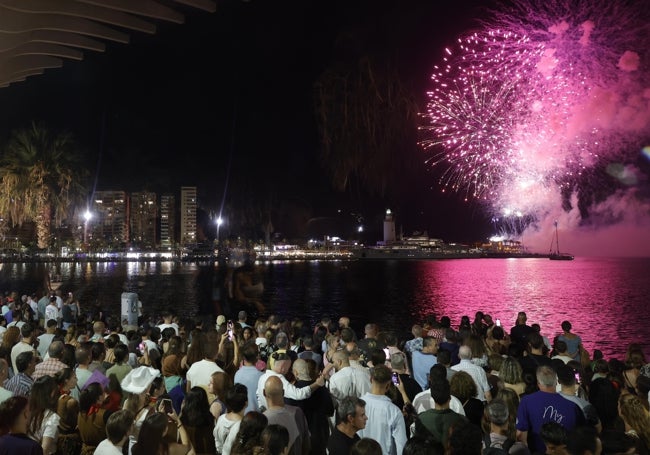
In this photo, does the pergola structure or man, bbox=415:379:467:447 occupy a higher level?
the pergola structure

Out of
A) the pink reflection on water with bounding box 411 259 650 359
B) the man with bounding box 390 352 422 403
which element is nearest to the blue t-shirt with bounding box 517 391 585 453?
the man with bounding box 390 352 422 403

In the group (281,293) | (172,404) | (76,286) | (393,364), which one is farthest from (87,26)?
(76,286)

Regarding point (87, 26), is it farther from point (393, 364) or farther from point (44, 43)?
point (393, 364)

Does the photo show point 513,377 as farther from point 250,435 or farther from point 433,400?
point 250,435

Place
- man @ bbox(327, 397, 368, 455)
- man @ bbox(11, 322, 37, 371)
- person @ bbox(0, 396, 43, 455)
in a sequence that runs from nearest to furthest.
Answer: person @ bbox(0, 396, 43, 455) → man @ bbox(327, 397, 368, 455) → man @ bbox(11, 322, 37, 371)

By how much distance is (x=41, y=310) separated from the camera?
51.5ft

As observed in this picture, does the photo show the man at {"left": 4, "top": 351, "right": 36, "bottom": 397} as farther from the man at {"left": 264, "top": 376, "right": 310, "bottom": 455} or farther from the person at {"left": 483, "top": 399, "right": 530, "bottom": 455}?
the person at {"left": 483, "top": 399, "right": 530, "bottom": 455}

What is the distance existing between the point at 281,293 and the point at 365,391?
37729 millimetres

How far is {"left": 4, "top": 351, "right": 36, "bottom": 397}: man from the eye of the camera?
19.7 ft

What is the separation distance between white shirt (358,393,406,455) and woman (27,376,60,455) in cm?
299

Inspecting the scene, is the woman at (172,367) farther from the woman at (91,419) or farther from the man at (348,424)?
the man at (348,424)

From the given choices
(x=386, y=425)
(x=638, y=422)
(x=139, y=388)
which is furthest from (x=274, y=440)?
(x=638, y=422)

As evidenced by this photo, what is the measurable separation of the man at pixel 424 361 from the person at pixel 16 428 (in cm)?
470

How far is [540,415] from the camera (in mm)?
4797
